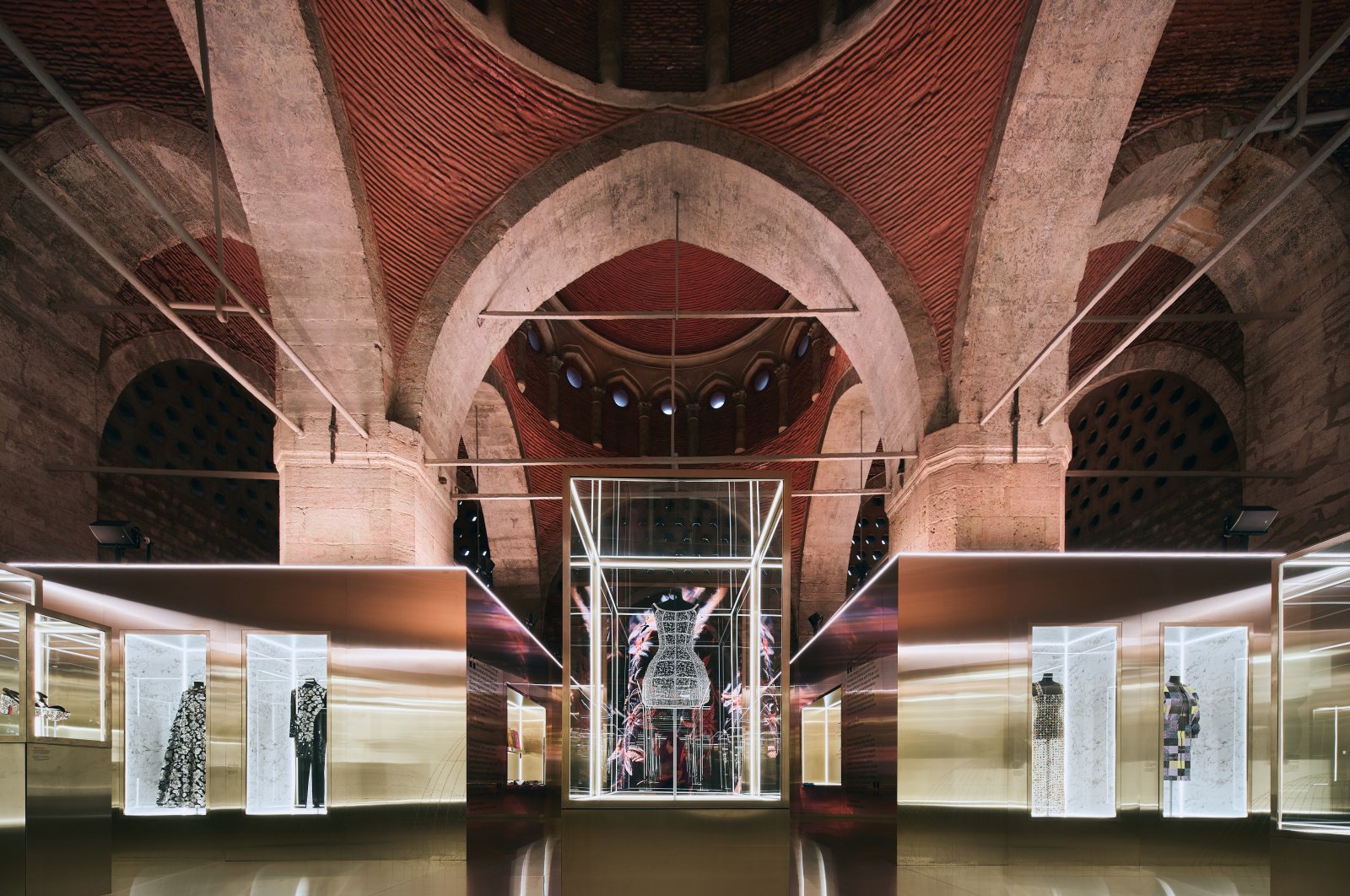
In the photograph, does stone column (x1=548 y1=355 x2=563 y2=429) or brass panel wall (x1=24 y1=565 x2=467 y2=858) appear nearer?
brass panel wall (x1=24 y1=565 x2=467 y2=858)

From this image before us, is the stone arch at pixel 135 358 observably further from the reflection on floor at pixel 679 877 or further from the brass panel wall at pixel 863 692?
the brass panel wall at pixel 863 692

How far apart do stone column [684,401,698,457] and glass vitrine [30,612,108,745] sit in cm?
1660

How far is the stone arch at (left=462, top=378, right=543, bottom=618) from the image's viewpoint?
20.4 meters

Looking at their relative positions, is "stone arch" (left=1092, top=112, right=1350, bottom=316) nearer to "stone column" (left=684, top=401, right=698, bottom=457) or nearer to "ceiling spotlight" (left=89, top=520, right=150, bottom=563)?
"ceiling spotlight" (left=89, top=520, right=150, bottom=563)

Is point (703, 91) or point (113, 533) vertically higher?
point (703, 91)

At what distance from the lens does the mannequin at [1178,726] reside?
32.4 feet

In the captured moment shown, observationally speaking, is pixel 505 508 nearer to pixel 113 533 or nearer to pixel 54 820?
pixel 113 533

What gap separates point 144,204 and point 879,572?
10.1 m

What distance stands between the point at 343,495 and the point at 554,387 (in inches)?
448

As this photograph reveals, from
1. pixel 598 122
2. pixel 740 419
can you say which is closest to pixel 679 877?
pixel 598 122

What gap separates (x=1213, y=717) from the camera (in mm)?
9984

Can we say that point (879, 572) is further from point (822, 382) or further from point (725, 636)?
point (822, 382)

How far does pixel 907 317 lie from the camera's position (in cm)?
1195

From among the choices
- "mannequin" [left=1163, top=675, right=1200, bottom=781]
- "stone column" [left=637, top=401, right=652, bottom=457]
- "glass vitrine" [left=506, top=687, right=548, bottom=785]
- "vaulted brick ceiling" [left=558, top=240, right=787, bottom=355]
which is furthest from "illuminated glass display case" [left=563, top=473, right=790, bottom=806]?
"stone column" [left=637, top=401, right=652, bottom=457]
